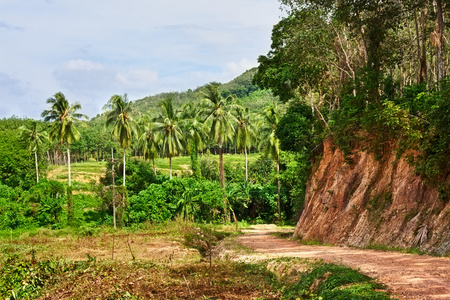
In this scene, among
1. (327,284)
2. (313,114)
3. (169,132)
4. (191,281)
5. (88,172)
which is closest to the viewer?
(327,284)

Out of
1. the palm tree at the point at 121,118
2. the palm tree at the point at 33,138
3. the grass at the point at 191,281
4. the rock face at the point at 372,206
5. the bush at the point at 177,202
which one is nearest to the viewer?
the grass at the point at 191,281

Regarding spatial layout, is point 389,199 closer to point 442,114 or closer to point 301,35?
point 442,114

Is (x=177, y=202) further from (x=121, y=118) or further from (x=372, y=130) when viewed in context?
(x=372, y=130)

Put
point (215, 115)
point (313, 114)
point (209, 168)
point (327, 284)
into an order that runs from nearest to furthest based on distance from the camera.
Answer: point (327, 284) → point (313, 114) → point (215, 115) → point (209, 168)

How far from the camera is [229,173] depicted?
68.6 m

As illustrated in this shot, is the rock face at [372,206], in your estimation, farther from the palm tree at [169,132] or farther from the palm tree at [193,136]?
the palm tree at [193,136]

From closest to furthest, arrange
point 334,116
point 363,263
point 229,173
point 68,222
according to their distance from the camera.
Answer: point 363,263
point 334,116
point 68,222
point 229,173

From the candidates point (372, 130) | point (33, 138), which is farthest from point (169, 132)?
point (372, 130)

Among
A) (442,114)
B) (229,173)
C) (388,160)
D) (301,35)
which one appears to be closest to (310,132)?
(301,35)

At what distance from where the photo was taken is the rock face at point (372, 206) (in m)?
13.9

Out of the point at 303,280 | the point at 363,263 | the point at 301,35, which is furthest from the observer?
the point at 301,35

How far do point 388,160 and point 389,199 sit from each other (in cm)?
188

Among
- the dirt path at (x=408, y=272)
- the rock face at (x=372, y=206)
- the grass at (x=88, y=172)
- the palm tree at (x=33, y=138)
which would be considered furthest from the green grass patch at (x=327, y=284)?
the palm tree at (x=33, y=138)

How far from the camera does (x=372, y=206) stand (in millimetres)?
17656
